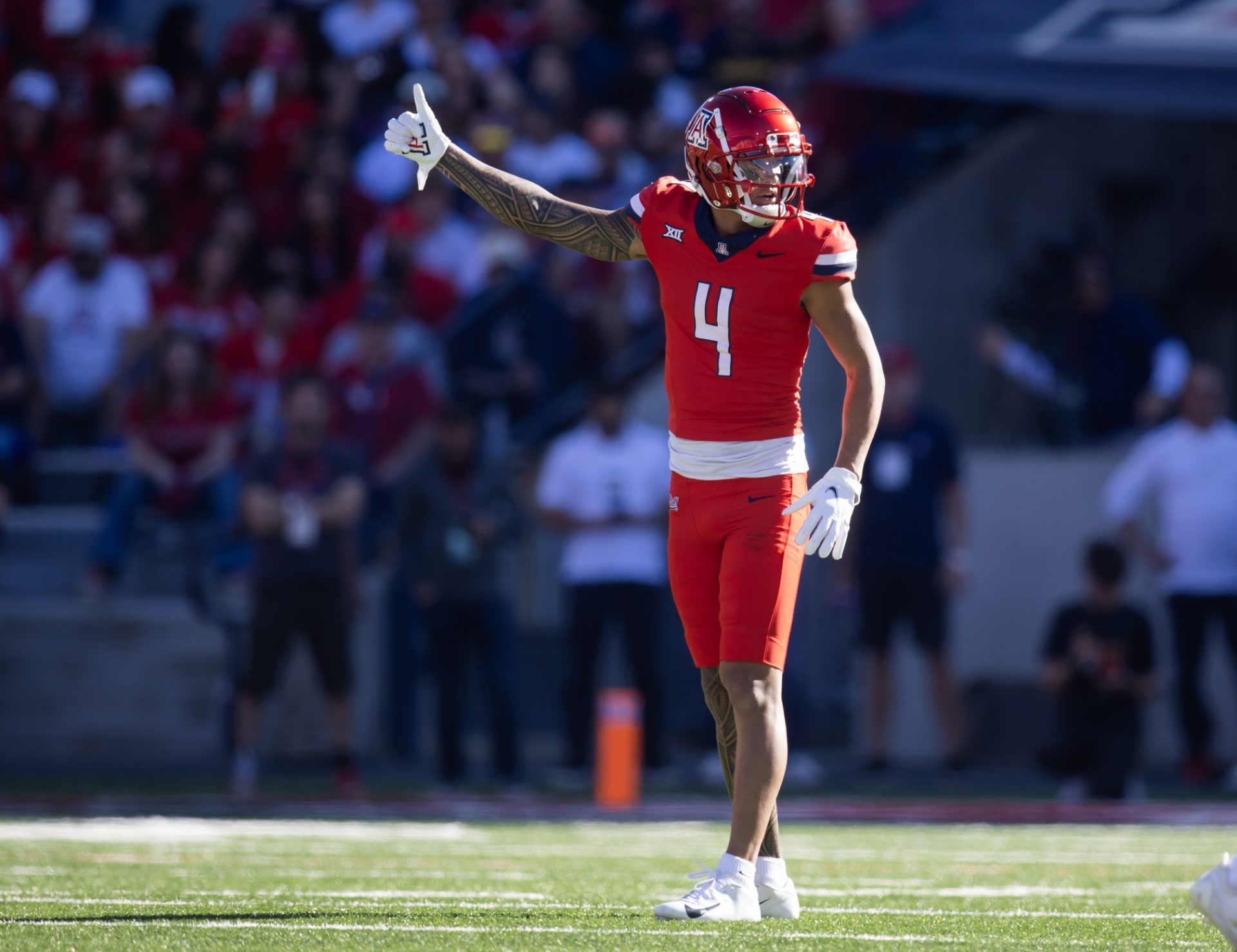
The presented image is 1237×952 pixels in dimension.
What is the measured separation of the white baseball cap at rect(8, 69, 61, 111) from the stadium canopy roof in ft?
22.0

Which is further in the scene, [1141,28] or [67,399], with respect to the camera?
[67,399]

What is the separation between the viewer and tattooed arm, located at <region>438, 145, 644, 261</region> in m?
6.20

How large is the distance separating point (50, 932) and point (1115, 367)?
983 cm

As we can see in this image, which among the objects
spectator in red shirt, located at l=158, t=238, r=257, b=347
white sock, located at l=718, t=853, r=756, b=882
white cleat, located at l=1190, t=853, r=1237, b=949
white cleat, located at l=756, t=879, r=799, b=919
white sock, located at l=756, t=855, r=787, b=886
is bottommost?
white cleat, located at l=756, t=879, r=799, b=919

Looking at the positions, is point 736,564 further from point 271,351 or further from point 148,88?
point 148,88

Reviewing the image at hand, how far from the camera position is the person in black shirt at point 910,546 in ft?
42.0

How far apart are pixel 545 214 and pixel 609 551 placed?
6.28 meters

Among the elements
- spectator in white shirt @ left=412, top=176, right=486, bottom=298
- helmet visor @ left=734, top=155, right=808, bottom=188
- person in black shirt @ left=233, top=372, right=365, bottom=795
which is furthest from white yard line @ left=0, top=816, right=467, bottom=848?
spectator in white shirt @ left=412, top=176, right=486, bottom=298

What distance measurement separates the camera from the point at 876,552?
12836mm

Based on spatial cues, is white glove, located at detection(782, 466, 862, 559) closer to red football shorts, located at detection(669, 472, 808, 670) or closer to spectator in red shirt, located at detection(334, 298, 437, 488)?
red football shorts, located at detection(669, 472, 808, 670)

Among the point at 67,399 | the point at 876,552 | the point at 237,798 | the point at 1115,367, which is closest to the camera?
the point at 237,798

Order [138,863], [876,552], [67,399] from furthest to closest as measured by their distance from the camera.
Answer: [67,399], [876,552], [138,863]

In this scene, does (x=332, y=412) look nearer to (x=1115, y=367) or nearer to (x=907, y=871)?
(x=1115, y=367)

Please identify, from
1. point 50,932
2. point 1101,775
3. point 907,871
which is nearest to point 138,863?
point 50,932
